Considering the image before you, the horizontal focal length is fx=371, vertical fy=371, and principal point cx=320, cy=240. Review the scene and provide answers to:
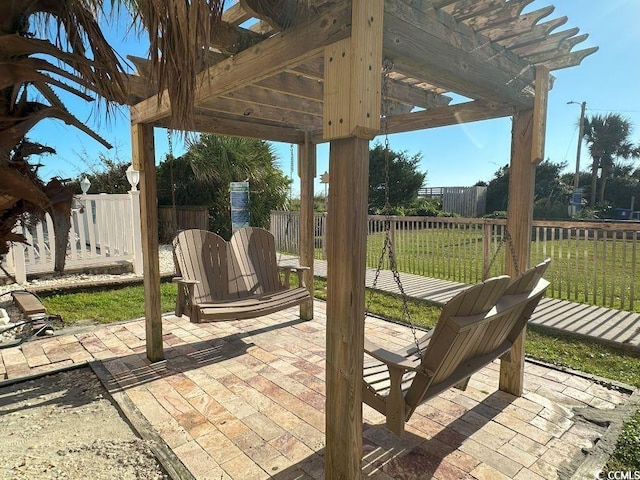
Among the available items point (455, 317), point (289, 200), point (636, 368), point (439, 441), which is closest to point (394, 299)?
point (636, 368)

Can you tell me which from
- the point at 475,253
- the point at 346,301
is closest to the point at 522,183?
the point at 346,301

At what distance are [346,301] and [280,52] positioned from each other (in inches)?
50.3

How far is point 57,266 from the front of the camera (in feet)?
5.87

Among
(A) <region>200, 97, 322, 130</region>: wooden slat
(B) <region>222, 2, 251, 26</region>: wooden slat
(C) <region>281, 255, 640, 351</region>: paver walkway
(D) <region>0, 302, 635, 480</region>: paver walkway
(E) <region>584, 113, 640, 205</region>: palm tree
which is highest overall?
(E) <region>584, 113, 640, 205</region>: palm tree

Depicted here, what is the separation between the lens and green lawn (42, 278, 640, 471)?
7.61ft

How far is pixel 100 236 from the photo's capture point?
22.5ft

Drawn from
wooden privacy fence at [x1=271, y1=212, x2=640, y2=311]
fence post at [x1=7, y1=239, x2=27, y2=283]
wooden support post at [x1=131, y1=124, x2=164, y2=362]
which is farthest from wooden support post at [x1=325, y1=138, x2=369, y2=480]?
fence post at [x1=7, y1=239, x2=27, y2=283]

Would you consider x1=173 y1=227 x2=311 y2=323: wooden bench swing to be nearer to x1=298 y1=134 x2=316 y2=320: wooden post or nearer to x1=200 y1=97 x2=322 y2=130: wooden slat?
x1=298 y1=134 x2=316 y2=320: wooden post

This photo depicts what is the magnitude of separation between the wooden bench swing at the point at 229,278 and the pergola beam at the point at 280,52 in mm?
1667

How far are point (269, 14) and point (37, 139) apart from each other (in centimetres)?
121

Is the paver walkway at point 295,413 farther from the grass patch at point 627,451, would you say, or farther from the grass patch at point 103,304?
the grass patch at point 103,304

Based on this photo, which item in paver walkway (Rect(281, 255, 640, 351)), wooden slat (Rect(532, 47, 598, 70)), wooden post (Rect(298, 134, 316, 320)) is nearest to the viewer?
wooden slat (Rect(532, 47, 598, 70))

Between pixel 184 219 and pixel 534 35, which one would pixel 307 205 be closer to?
pixel 534 35

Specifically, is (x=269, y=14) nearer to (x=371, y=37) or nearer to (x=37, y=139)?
(x=371, y=37)
